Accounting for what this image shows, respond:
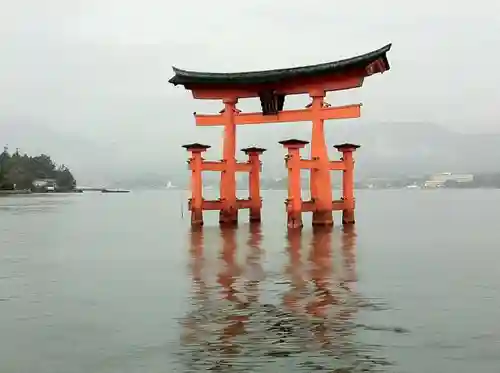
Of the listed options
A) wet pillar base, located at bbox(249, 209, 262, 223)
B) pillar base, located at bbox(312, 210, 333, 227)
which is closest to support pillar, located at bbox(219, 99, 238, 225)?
wet pillar base, located at bbox(249, 209, 262, 223)

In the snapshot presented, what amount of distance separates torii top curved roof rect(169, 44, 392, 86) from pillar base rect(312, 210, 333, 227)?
5.10 m

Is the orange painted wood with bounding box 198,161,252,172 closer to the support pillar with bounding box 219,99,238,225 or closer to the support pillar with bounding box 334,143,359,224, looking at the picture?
the support pillar with bounding box 219,99,238,225

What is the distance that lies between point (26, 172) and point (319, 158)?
90.0 metres

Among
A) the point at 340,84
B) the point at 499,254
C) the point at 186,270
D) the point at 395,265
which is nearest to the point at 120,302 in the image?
the point at 186,270

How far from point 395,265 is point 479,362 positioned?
755 centimetres

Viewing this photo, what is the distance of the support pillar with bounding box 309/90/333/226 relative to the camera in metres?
23.1

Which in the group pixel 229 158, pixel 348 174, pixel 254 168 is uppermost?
pixel 229 158

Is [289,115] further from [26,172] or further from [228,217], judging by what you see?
[26,172]

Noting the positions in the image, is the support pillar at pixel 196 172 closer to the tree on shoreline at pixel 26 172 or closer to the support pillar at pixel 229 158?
the support pillar at pixel 229 158

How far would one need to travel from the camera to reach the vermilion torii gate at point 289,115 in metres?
22.1

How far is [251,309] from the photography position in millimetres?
8812

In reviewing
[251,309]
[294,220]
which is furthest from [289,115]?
[251,309]

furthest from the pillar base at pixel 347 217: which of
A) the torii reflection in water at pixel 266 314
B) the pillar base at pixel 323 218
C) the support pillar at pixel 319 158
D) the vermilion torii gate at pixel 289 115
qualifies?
the torii reflection in water at pixel 266 314

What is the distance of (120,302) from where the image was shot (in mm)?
9633
